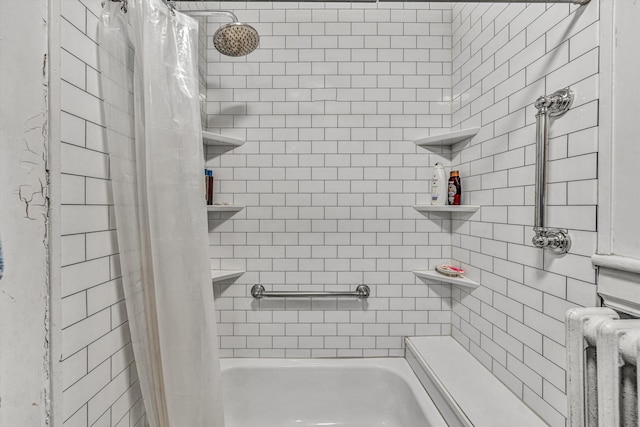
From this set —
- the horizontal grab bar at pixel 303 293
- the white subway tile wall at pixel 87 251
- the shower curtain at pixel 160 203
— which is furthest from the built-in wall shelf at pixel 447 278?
the white subway tile wall at pixel 87 251

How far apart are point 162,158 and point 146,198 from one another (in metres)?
0.14

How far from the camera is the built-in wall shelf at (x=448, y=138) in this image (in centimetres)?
148

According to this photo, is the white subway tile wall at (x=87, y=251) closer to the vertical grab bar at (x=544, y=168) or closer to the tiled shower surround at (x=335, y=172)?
the tiled shower surround at (x=335, y=172)

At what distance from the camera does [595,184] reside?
861 mm

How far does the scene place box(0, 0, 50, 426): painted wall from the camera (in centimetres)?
60

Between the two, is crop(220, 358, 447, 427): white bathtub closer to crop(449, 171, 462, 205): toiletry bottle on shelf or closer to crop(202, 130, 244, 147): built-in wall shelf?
crop(449, 171, 462, 205): toiletry bottle on shelf

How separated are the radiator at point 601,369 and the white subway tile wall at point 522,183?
0.21 m

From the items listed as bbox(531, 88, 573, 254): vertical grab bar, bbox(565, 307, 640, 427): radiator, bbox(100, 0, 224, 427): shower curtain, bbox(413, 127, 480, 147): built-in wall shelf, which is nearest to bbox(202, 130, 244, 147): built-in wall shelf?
bbox(100, 0, 224, 427): shower curtain

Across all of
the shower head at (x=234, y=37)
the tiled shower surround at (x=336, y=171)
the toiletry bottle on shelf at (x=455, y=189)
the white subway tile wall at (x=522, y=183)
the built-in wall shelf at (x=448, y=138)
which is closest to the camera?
the white subway tile wall at (x=522, y=183)

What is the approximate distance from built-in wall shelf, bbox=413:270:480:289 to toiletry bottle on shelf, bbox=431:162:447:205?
387mm

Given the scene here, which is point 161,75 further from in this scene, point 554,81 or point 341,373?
point 341,373

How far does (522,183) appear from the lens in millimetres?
1162

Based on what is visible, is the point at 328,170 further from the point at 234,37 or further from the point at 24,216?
the point at 24,216

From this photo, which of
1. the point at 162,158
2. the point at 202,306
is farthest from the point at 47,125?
the point at 202,306
